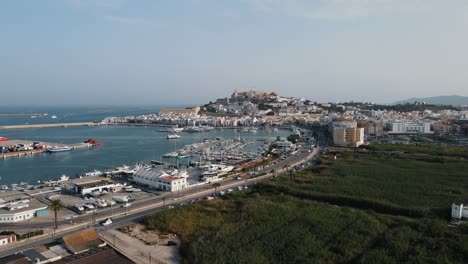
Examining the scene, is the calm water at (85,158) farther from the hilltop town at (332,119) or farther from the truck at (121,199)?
the hilltop town at (332,119)

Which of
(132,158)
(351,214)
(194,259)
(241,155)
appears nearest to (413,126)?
(241,155)

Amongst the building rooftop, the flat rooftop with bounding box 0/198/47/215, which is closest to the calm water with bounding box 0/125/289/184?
the flat rooftop with bounding box 0/198/47/215

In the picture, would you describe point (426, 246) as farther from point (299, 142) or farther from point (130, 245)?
point (299, 142)

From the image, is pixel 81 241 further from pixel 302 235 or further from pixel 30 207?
pixel 302 235

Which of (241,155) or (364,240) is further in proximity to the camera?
(241,155)

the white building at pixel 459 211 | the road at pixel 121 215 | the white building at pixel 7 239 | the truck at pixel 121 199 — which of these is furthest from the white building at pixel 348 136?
the white building at pixel 7 239

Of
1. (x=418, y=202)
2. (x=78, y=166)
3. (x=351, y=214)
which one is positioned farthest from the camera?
(x=78, y=166)

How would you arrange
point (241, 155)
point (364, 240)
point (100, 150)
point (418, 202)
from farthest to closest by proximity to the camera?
point (100, 150)
point (241, 155)
point (418, 202)
point (364, 240)
